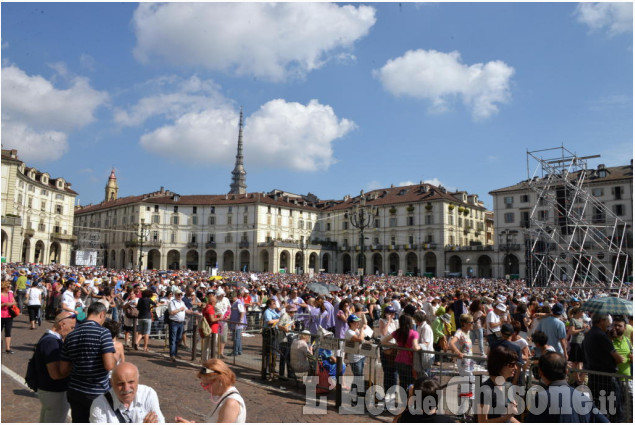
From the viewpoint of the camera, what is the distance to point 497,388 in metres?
4.22

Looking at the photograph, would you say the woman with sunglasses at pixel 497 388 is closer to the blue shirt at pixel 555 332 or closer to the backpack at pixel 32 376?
the backpack at pixel 32 376

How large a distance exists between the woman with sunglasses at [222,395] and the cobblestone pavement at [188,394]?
358 cm

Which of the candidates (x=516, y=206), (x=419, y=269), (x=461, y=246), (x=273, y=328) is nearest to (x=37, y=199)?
(x=419, y=269)

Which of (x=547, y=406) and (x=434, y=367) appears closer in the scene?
(x=547, y=406)

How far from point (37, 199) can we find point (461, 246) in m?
60.0

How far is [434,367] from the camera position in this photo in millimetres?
6949

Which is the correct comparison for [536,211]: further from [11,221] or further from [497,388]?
[497,388]

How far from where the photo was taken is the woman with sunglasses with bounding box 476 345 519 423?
4.14 metres

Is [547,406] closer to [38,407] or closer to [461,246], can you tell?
[38,407]

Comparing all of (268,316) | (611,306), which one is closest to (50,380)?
(268,316)

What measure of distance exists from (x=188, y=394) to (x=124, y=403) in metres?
4.57

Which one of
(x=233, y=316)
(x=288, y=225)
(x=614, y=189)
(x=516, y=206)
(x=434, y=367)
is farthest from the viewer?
(x=288, y=225)

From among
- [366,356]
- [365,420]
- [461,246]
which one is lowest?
[365,420]

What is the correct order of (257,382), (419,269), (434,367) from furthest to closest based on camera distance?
(419,269), (257,382), (434,367)
